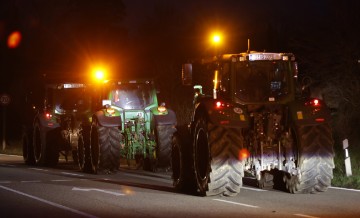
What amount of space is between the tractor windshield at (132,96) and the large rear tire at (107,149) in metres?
1.54

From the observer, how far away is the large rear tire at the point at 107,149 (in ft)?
80.1

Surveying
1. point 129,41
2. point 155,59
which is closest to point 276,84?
point 155,59

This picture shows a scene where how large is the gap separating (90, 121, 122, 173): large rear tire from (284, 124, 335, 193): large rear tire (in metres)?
8.87

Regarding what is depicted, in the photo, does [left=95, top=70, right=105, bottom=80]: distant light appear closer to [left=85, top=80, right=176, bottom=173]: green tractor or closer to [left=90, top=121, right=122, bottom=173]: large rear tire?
[left=85, top=80, right=176, bottom=173]: green tractor

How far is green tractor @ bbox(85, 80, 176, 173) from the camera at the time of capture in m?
24.5

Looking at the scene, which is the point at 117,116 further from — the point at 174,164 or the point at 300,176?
the point at 300,176

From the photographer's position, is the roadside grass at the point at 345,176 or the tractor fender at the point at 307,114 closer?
the tractor fender at the point at 307,114

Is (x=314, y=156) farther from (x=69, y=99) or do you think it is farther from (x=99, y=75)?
(x=69, y=99)

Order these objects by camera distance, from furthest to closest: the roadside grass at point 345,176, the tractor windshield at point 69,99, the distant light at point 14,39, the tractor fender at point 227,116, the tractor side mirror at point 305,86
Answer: the distant light at point 14,39 < the tractor windshield at point 69,99 < the roadside grass at point 345,176 < the tractor side mirror at point 305,86 < the tractor fender at point 227,116

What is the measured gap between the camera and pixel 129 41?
77688 mm

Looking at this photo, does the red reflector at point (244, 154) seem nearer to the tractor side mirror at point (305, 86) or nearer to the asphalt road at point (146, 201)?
the asphalt road at point (146, 201)

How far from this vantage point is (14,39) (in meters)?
83.6

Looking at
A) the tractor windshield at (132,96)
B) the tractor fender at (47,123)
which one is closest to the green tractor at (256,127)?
the tractor windshield at (132,96)

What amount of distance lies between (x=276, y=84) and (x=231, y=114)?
167 centimetres
